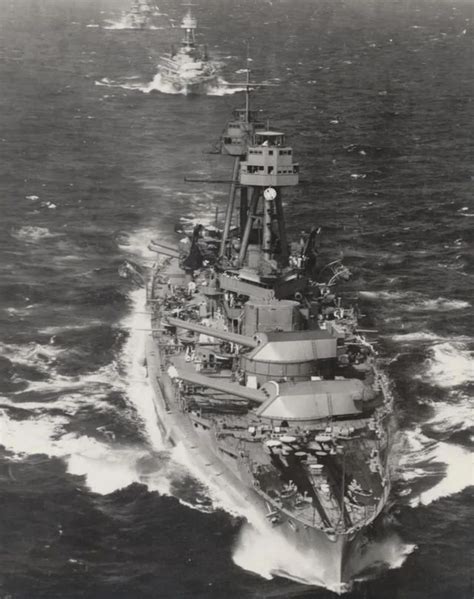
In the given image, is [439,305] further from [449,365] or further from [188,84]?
[188,84]

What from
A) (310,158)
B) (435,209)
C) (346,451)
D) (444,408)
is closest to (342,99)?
(310,158)

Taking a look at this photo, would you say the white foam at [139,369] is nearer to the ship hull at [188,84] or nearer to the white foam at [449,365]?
the white foam at [449,365]

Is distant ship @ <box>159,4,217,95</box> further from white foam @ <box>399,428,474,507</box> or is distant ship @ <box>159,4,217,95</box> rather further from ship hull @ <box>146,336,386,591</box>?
white foam @ <box>399,428,474,507</box>

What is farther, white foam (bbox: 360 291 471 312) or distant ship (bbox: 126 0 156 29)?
distant ship (bbox: 126 0 156 29)

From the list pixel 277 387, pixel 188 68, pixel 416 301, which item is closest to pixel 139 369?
pixel 277 387

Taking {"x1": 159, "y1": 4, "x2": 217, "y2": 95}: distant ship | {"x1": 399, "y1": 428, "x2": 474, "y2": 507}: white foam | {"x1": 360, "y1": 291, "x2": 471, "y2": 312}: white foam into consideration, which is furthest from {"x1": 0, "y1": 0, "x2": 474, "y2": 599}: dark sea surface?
{"x1": 159, "y1": 4, "x2": 217, "y2": 95}: distant ship

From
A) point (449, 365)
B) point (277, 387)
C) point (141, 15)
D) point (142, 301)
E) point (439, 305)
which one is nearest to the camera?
point (277, 387)

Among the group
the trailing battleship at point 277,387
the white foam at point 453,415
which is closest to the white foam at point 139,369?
the trailing battleship at point 277,387
